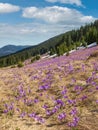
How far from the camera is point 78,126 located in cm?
875

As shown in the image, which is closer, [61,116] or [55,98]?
[61,116]

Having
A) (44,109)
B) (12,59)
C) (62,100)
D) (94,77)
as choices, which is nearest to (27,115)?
(44,109)

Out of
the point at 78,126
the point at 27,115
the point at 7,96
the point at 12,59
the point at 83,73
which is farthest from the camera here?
the point at 12,59

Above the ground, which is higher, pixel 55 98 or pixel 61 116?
pixel 55 98

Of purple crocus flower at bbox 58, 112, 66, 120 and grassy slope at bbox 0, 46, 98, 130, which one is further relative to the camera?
purple crocus flower at bbox 58, 112, 66, 120

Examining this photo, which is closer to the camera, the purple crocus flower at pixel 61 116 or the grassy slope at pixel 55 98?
the grassy slope at pixel 55 98

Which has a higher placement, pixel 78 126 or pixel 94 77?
pixel 94 77

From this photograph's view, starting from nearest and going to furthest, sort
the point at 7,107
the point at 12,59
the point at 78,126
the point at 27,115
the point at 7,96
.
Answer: the point at 78,126
the point at 27,115
the point at 7,107
the point at 7,96
the point at 12,59

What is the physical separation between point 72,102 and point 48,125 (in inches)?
81.8

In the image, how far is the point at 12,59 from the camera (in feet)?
590

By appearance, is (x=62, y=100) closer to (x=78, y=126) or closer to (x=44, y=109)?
(x=44, y=109)

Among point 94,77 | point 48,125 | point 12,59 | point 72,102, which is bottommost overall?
point 48,125

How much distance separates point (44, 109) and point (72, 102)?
1288 millimetres

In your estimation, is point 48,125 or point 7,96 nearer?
point 48,125
